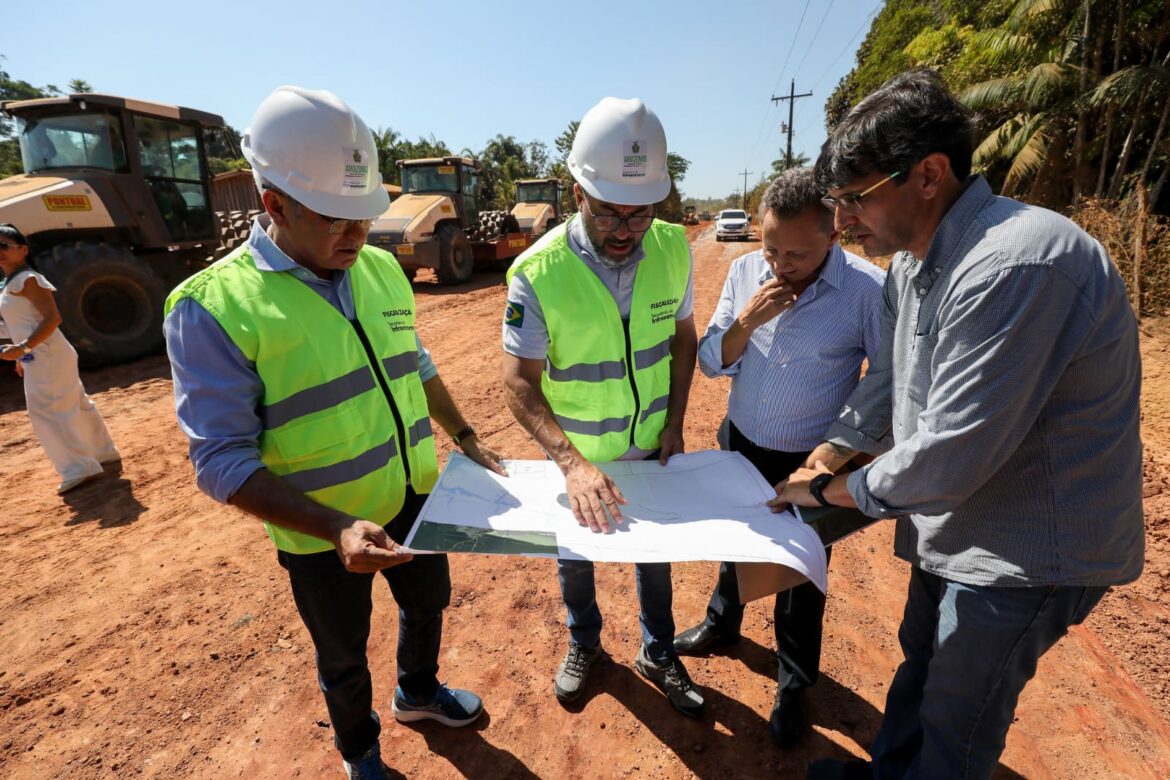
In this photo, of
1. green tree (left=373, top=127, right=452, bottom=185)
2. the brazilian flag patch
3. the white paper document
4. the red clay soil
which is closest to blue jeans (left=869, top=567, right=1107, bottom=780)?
the white paper document

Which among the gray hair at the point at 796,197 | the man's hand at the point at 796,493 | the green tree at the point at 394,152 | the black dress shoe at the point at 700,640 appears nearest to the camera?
the man's hand at the point at 796,493

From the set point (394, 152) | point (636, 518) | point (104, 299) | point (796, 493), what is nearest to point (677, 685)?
point (636, 518)

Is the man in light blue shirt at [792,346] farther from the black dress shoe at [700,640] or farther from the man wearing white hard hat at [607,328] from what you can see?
the black dress shoe at [700,640]

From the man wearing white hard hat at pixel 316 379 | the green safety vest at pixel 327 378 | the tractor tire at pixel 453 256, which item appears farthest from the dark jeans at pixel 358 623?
the tractor tire at pixel 453 256

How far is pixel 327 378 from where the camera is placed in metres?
1.61

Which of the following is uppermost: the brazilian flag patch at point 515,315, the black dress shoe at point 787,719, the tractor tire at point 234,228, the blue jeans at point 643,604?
the tractor tire at point 234,228

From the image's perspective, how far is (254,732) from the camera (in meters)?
2.37

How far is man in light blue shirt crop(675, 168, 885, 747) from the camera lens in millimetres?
1884

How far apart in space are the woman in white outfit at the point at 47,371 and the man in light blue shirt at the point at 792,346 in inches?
193

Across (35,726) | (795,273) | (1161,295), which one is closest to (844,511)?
(795,273)

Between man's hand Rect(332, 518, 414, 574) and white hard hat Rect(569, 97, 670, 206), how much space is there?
123 cm

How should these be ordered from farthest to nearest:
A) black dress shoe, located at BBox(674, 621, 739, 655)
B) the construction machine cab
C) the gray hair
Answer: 1. the construction machine cab
2. black dress shoe, located at BBox(674, 621, 739, 655)
3. the gray hair

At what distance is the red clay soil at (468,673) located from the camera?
2.25 m

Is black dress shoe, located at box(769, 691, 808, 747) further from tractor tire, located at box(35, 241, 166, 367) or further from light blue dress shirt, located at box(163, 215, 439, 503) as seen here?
tractor tire, located at box(35, 241, 166, 367)
